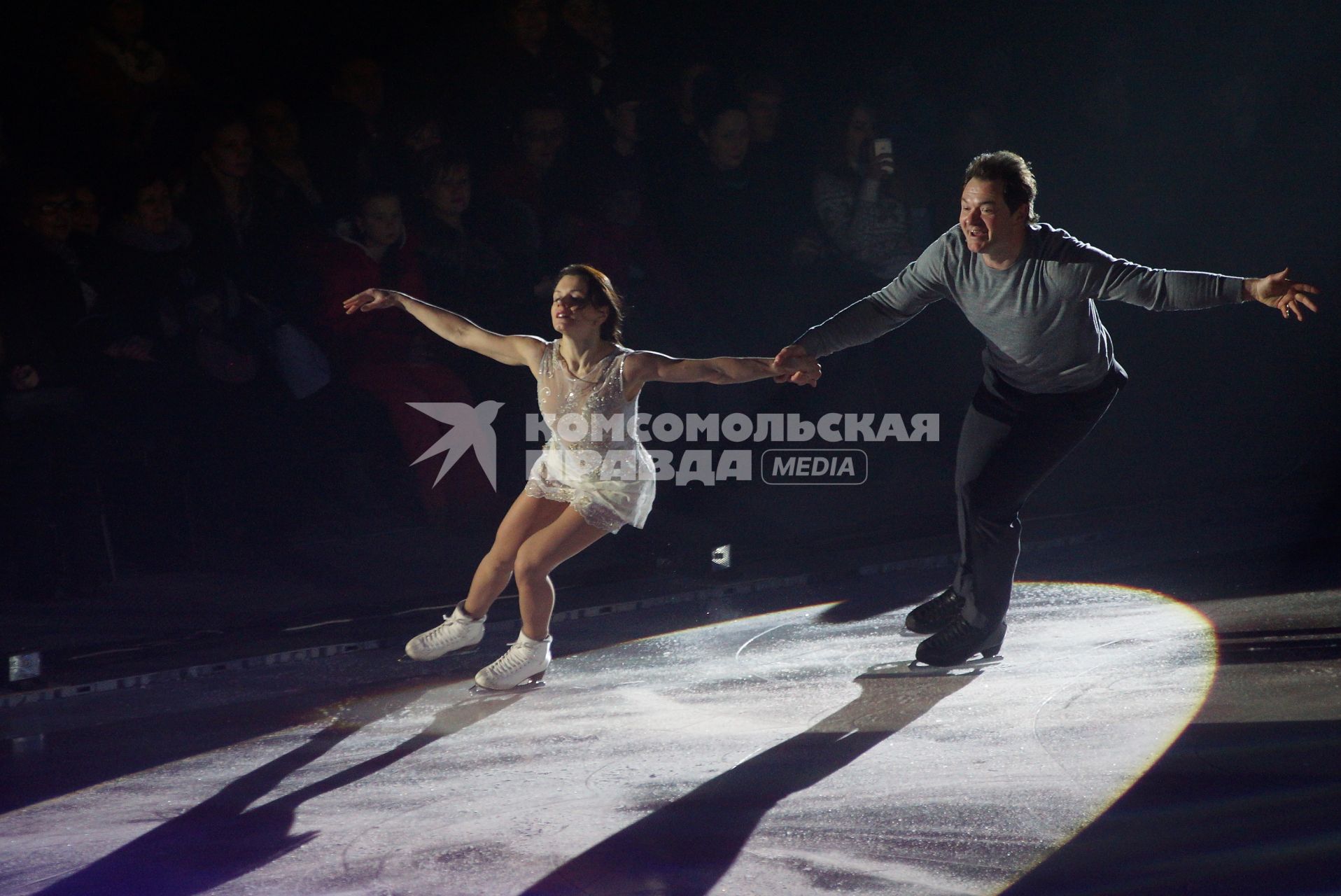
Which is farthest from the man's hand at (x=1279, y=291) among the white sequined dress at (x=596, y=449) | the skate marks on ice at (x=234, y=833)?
the skate marks on ice at (x=234, y=833)

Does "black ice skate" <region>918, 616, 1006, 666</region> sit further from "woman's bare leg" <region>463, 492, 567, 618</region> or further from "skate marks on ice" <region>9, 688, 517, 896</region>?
"skate marks on ice" <region>9, 688, 517, 896</region>

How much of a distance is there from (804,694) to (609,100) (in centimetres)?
369

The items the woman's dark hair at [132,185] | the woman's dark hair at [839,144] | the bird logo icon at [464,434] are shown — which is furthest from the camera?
the woman's dark hair at [839,144]

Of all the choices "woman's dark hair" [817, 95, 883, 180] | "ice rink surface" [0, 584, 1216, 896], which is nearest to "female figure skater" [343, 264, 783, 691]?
"ice rink surface" [0, 584, 1216, 896]

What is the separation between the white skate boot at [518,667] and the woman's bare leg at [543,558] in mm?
29

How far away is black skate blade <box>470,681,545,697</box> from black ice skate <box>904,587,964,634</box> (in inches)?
45.7

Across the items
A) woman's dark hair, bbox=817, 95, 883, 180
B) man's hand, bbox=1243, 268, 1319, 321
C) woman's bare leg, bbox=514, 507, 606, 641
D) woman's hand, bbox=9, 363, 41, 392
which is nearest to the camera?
man's hand, bbox=1243, 268, 1319, 321

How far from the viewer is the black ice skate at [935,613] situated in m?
4.00

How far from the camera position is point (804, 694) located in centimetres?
354

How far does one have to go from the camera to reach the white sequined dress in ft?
12.1

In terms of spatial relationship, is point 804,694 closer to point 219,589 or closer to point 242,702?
point 242,702

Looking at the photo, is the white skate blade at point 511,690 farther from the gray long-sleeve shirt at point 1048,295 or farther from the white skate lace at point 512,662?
the gray long-sleeve shirt at point 1048,295

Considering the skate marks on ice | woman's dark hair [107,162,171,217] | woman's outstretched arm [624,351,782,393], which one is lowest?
the skate marks on ice

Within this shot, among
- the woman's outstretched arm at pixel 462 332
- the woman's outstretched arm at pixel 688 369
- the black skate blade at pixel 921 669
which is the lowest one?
the black skate blade at pixel 921 669
